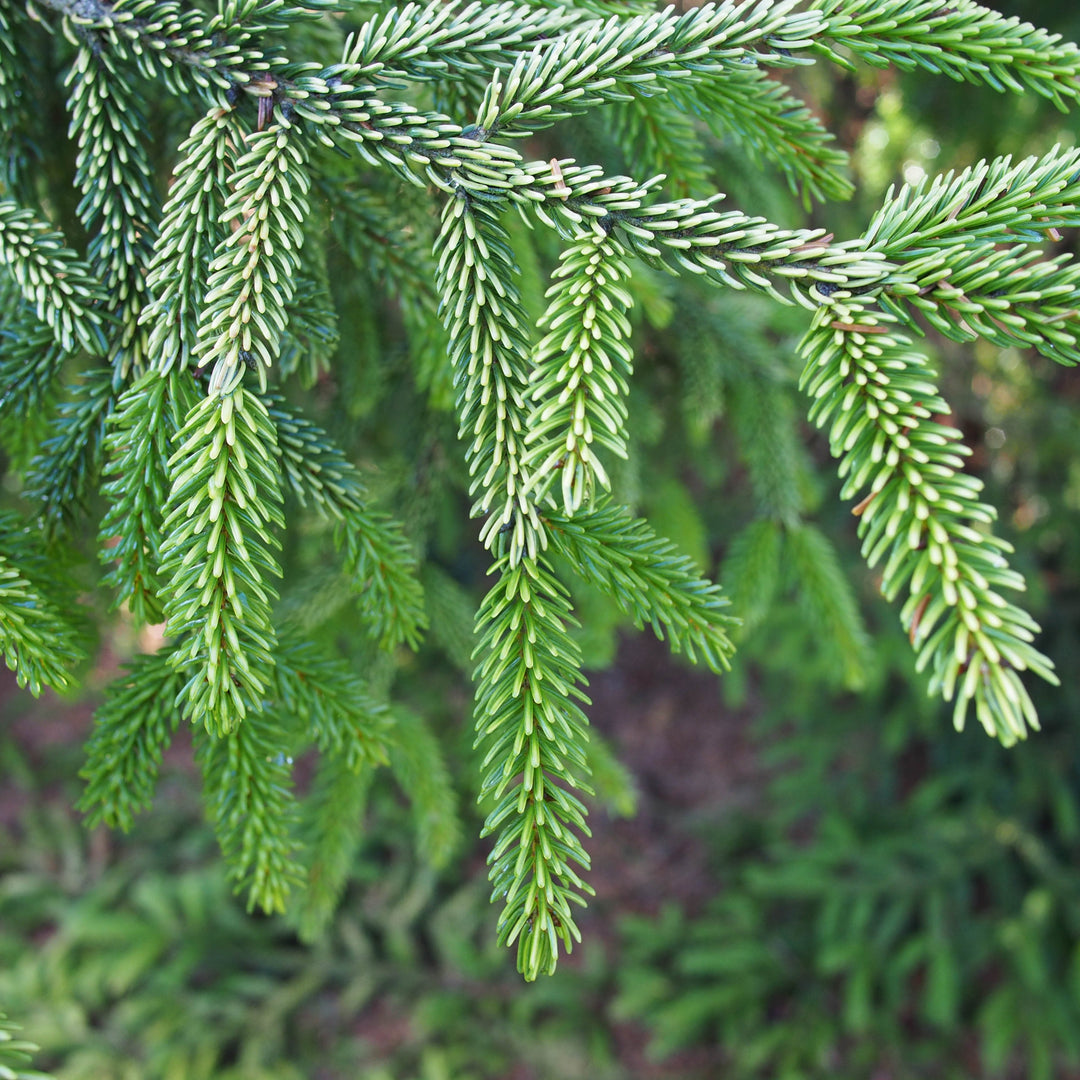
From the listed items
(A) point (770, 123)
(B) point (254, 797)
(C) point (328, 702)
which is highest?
(A) point (770, 123)

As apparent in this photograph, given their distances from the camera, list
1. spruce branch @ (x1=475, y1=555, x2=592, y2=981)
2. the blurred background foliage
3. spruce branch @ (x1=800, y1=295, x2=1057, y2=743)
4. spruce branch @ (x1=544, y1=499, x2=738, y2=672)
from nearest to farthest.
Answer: spruce branch @ (x1=800, y1=295, x2=1057, y2=743) < spruce branch @ (x1=475, y1=555, x2=592, y2=981) < spruce branch @ (x1=544, y1=499, x2=738, y2=672) < the blurred background foliage

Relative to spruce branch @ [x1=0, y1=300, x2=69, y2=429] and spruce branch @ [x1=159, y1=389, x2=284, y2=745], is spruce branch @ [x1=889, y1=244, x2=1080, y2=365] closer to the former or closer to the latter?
spruce branch @ [x1=159, y1=389, x2=284, y2=745]

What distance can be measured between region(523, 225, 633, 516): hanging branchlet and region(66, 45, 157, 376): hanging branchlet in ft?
1.69

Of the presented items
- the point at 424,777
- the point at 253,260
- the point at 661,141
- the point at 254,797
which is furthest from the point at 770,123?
the point at 424,777

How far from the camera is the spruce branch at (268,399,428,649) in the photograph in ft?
3.21

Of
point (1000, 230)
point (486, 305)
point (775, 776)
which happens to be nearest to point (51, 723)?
point (775, 776)

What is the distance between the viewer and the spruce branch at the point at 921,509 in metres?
0.65

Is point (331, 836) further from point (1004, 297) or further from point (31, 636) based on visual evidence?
point (1004, 297)

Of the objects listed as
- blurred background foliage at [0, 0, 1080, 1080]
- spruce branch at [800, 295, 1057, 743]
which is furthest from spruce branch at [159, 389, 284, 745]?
blurred background foliage at [0, 0, 1080, 1080]

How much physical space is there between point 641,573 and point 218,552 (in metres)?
0.44

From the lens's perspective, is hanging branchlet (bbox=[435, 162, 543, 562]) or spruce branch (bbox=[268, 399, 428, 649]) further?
spruce branch (bbox=[268, 399, 428, 649])

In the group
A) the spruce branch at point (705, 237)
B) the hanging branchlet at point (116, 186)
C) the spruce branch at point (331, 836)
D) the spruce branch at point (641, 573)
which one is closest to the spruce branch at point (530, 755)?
the spruce branch at point (641, 573)

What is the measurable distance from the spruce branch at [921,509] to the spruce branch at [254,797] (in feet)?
2.36

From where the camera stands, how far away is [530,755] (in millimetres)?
790
